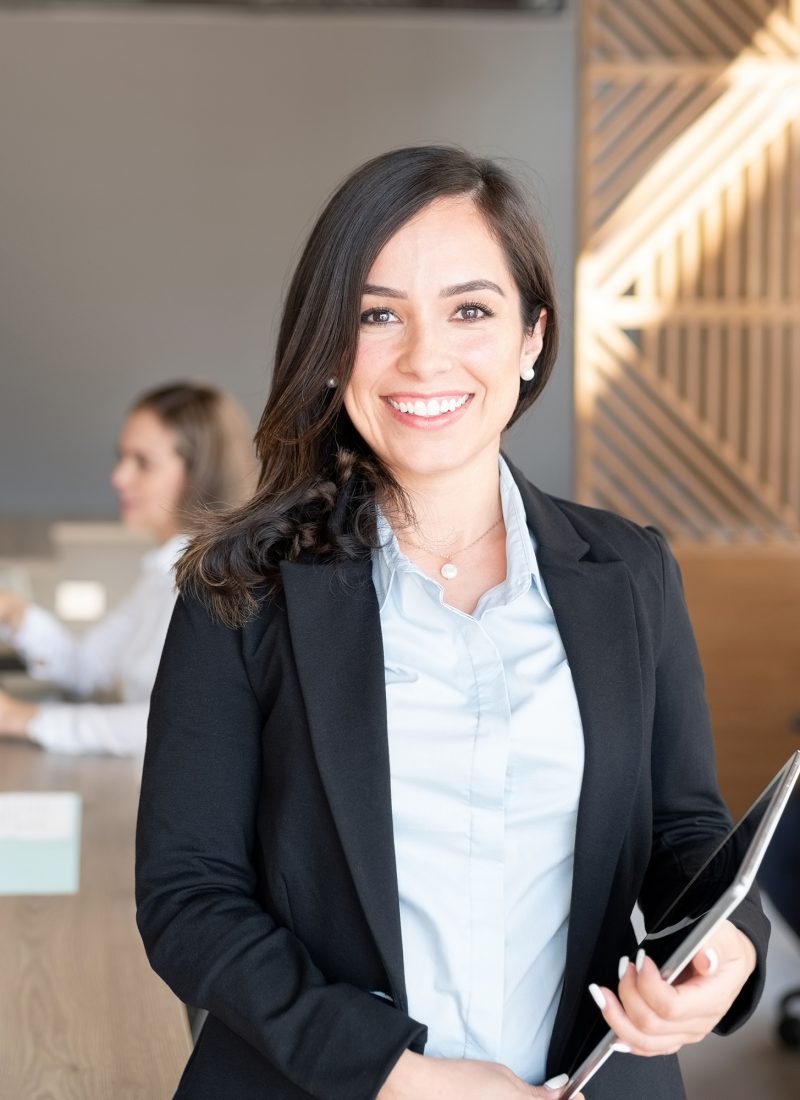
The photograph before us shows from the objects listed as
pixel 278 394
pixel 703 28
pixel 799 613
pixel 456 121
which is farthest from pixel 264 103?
pixel 278 394

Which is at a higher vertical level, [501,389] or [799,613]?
[501,389]

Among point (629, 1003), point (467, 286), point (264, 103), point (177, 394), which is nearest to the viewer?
point (629, 1003)

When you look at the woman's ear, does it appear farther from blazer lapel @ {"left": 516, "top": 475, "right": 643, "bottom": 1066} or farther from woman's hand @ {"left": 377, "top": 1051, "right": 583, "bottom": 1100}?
woman's hand @ {"left": 377, "top": 1051, "right": 583, "bottom": 1100}

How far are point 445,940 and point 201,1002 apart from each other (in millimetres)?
183

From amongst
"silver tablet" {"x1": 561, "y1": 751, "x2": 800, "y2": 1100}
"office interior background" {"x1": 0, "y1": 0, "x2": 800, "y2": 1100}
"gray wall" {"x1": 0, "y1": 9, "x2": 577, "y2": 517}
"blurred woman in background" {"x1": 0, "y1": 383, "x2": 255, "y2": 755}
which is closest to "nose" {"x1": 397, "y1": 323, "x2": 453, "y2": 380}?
"silver tablet" {"x1": 561, "y1": 751, "x2": 800, "y2": 1100}

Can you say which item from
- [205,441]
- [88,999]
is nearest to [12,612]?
[205,441]

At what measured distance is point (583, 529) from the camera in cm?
115

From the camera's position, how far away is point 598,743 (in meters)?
1.01

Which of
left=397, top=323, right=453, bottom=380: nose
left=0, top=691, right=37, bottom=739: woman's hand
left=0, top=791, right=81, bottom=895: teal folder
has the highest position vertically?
left=397, top=323, right=453, bottom=380: nose

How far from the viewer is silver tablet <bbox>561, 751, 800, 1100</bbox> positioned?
0.82m

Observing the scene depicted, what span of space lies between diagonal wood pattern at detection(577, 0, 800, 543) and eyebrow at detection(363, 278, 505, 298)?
3090 mm

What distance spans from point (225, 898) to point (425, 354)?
1.43ft

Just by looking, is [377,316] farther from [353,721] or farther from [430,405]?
[353,721]

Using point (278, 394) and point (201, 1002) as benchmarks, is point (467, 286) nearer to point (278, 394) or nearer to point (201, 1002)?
point (278, 394)
